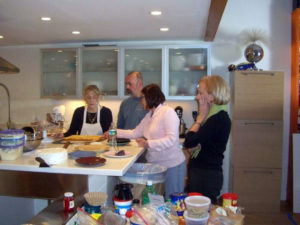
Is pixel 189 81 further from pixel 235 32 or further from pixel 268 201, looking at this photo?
pixel 268 201

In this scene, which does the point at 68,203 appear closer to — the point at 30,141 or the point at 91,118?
the point at 30,141

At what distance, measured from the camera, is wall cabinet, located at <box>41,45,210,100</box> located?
4086mm

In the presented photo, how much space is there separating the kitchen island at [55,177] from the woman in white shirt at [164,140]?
0.23 metres

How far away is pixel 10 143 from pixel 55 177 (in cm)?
33

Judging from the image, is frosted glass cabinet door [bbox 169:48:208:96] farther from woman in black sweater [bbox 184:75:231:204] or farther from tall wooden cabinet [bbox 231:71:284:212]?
woman in black sweater [bbox 184:75:231:204]

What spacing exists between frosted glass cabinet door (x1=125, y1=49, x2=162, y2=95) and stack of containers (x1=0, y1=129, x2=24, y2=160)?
255 cm

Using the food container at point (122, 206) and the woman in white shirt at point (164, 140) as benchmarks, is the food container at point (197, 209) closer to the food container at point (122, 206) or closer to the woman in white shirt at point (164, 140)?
the food container at point (122, 206)

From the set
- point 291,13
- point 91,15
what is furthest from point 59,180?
point 291,13

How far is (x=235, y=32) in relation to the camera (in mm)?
4117

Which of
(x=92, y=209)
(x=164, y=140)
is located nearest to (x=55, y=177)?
(x=92, y=209)

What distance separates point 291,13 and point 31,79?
147 inches

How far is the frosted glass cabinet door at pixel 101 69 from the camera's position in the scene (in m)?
4.22

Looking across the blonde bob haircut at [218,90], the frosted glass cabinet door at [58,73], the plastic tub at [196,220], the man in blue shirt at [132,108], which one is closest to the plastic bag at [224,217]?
the plastic tub at [196,220]

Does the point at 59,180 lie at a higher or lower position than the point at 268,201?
higher
